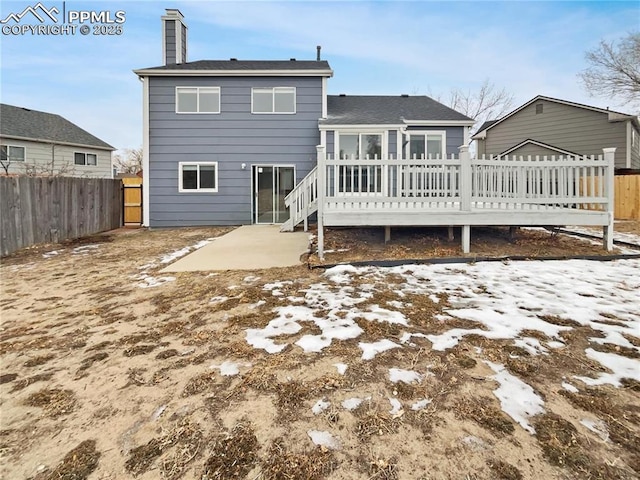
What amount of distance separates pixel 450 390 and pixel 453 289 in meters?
2.17

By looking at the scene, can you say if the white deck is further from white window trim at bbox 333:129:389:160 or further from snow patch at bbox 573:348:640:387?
white window trim at bbox 333:129:389:160

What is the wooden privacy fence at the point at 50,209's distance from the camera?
7.07 meters

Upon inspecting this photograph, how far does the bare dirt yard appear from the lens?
5.15ft

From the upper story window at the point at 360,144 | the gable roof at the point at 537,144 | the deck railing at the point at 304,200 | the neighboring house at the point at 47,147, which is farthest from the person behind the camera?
the neighboring house at the point at 47,147

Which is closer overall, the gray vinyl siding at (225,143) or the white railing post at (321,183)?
the white railing post at (321,183)

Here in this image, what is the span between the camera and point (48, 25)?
381 inches


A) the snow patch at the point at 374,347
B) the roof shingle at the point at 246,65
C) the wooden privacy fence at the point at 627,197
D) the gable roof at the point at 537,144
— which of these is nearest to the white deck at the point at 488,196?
the snow patch at the point at 374,347

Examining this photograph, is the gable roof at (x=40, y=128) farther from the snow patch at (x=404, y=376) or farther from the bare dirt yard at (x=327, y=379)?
the snow patch at (x=404, y=376)

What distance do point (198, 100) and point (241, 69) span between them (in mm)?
1751

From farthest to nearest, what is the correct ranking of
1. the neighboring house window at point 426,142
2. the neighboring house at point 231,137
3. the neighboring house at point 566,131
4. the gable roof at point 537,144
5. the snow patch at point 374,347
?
the gable roof at point 537,144, the neighboring house at point 566,131, the neighboring house window at point 426,142, the neighboring house at point 231,137, the snow patch at point 374,347

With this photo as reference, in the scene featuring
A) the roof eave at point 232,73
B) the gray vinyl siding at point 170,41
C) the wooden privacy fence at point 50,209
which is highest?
the gray vinyl siding at point 170,41

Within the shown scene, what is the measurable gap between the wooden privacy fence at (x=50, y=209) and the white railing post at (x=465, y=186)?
8898mm

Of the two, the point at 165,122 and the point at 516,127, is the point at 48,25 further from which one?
the point at 516,127

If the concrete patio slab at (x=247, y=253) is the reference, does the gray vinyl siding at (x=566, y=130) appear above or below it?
above
